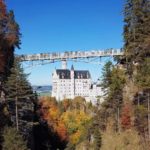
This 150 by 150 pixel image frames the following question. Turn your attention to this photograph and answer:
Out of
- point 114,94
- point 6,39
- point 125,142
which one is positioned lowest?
point 125,142

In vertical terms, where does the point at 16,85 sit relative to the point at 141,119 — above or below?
above

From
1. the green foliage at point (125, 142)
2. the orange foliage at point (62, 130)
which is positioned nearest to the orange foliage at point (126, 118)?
the green foliage at point (125, 142)

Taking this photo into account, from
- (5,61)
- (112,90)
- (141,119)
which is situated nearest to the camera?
(141,119)

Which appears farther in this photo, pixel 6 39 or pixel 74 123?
pixel 74 123

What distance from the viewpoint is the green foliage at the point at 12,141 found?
4291 centimetres

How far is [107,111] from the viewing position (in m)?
62.2

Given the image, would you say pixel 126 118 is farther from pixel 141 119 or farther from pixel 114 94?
pixel 141 119

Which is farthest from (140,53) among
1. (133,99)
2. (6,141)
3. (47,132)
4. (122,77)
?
(47,132)

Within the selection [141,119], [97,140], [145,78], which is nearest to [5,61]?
[97,140]

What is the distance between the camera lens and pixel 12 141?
43.2 m

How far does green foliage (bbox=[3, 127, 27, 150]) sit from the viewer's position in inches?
1689

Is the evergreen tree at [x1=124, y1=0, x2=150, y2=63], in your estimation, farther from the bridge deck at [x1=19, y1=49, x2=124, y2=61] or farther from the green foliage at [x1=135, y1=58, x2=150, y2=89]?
the bridge deck at [x1=19, y1=49, x2=124, y2=61]

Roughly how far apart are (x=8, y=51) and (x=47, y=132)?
2521 cm

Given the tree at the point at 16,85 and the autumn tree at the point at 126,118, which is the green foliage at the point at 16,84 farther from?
the autumn tree at the point at 126,118
